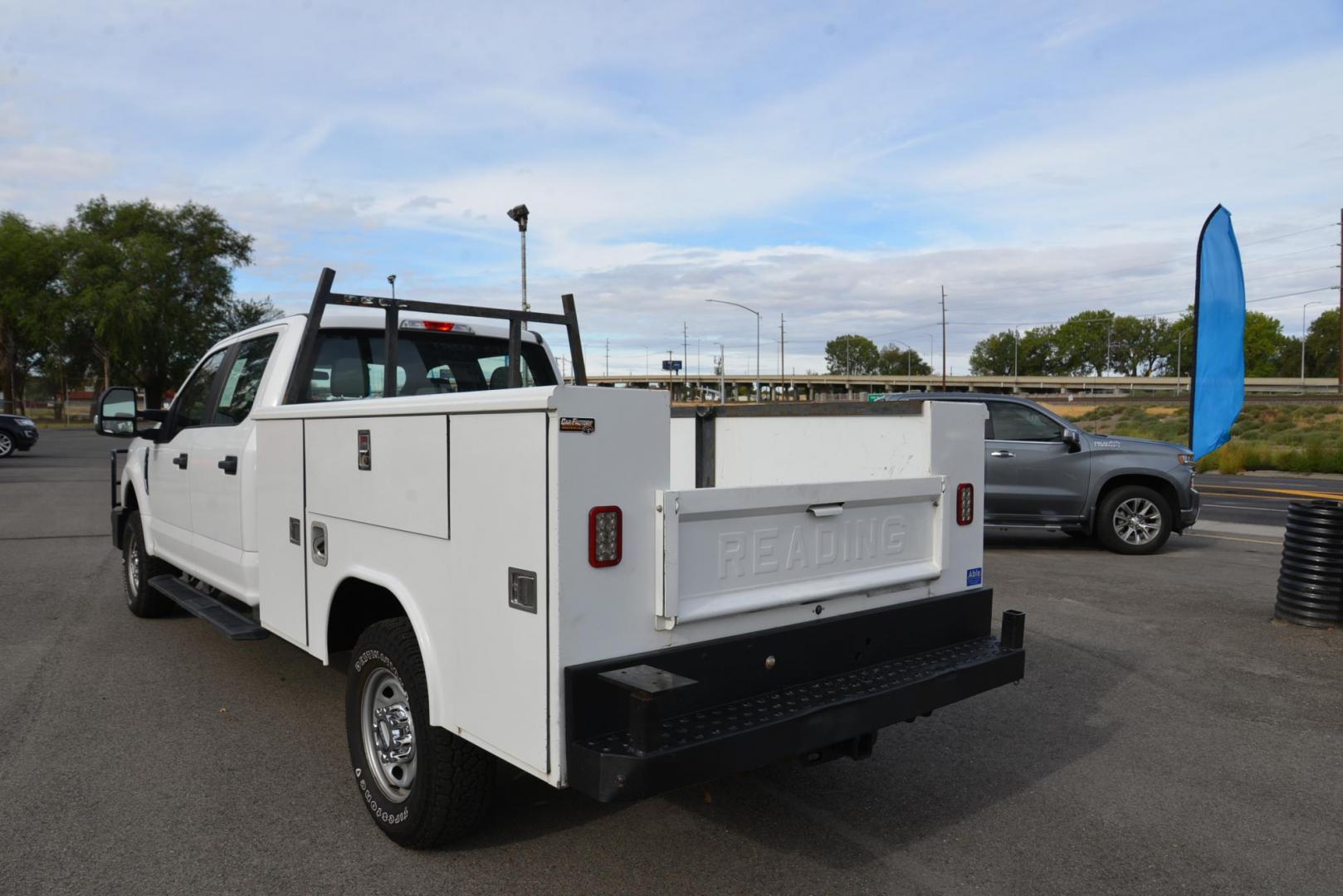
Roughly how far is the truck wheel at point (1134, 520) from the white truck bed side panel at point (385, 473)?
9.21m

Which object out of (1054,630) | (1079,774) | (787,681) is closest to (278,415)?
(787,681)

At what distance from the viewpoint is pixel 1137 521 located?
35.4 feet

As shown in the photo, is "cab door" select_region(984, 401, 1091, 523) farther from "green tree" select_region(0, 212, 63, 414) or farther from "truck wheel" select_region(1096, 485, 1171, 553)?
"green tree" select_region(0, 212, 63, 414)

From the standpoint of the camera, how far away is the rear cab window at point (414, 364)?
16.6ft

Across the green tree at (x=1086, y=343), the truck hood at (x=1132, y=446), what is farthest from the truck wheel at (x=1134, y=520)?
the green tree at (x=1086, y=343)

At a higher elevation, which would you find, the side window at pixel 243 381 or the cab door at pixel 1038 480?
the side window at pixel 243 381

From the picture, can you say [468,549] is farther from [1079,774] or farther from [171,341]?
[171,341]

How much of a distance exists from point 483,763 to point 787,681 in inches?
42.5

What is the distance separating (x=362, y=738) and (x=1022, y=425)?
9.12m

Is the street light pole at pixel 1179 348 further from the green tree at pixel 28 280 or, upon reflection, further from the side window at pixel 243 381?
the side window at pixel 243 381

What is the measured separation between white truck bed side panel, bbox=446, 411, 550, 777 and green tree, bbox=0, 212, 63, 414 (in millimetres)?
58831

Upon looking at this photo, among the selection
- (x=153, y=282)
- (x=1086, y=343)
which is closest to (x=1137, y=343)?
(x=1086, y=343)

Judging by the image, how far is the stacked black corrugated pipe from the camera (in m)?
7.04

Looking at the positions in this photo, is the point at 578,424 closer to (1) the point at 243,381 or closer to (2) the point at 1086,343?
(1) the point at 243,381
